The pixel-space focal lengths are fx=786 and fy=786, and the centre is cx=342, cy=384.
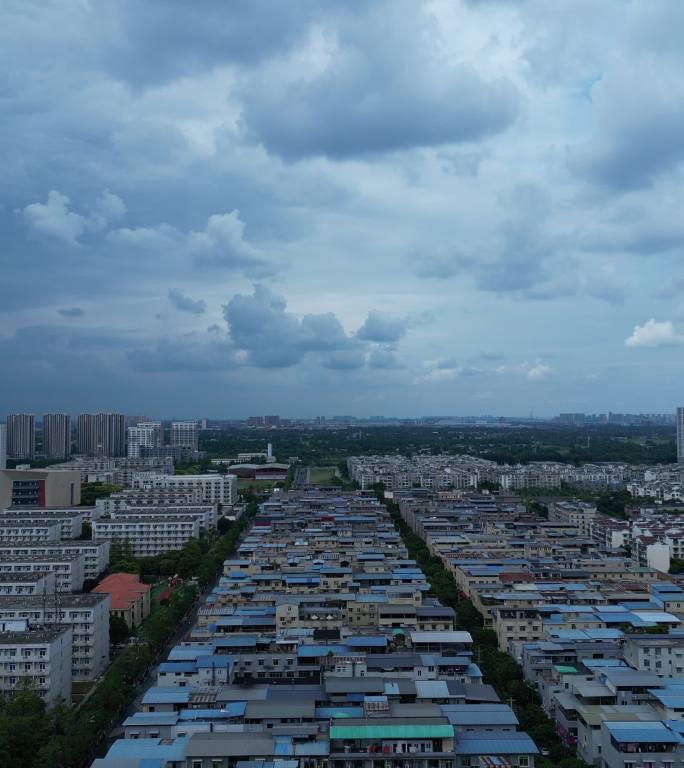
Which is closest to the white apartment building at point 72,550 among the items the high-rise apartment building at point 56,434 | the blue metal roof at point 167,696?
the blue metal roof at point 167,696

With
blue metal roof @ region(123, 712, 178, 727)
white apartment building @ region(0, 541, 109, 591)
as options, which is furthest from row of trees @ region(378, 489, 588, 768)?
white apartment building @ region(0, 541, 109, 591)

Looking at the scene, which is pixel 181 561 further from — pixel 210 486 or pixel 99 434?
pixel 99 434

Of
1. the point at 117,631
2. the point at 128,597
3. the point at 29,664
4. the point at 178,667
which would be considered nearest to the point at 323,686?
the point at 178,667

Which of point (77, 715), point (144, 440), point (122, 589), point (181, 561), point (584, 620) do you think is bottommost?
point (77, 715)

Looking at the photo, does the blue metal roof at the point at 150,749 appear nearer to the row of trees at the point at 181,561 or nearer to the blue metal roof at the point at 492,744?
the blue metal roof at the point at 492,744

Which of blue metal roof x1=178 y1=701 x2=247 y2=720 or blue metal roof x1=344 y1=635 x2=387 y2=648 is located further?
blue metal roof x1=344 y1=635 x2=387 y2=648

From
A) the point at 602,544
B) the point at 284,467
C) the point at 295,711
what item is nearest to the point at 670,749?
the point at 295,711

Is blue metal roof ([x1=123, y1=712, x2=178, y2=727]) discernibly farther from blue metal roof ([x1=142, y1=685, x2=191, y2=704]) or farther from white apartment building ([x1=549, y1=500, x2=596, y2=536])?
white apartment building ([x1=549, y1=500, x2=596, y2=536])
